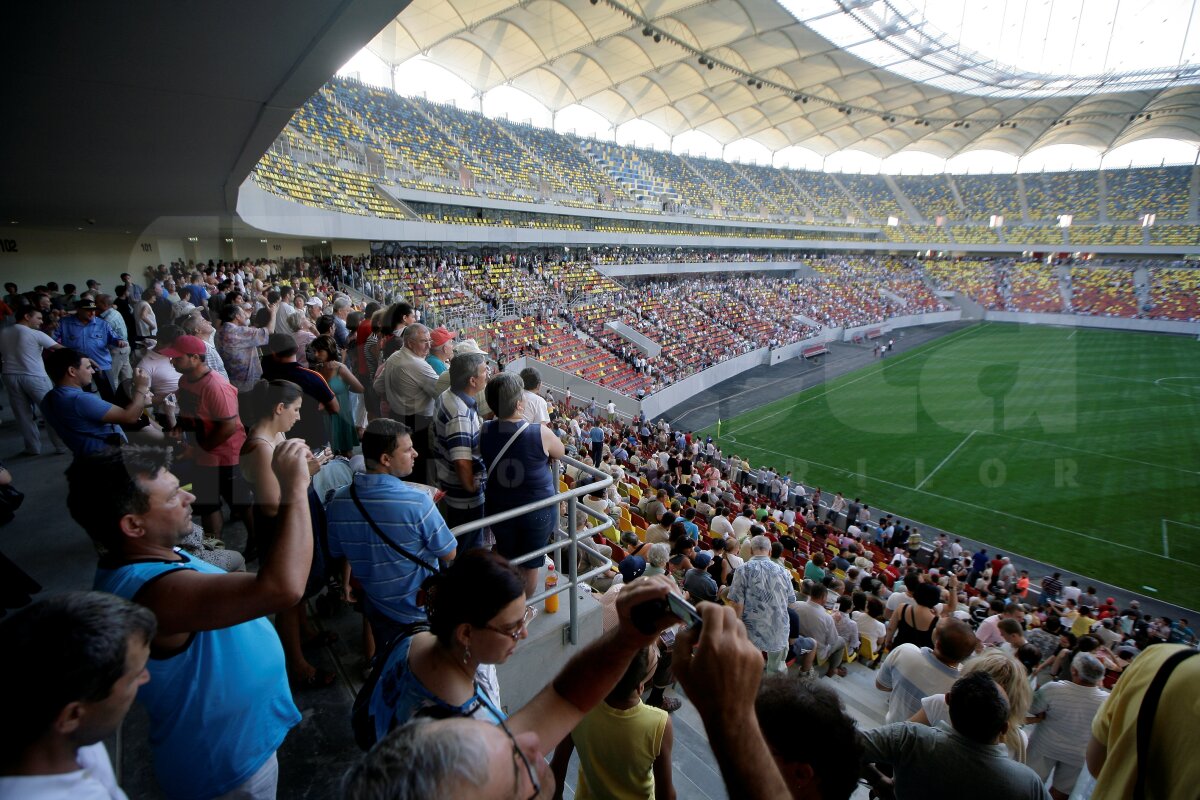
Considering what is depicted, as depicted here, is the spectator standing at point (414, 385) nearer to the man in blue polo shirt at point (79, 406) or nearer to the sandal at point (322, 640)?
the sandal at point (322, 640)

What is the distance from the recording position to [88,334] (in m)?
5.57

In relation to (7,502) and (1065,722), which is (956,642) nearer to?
(1065,722)

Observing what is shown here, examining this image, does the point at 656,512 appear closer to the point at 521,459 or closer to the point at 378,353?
the point at 378,353

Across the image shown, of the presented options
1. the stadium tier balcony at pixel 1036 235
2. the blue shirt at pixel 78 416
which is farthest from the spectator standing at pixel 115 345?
the stadium tier balcony at pixel 1036 235

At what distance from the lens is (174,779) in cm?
170

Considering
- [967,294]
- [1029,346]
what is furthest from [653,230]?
[967,294]

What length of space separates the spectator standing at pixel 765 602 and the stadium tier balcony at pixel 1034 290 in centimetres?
5607

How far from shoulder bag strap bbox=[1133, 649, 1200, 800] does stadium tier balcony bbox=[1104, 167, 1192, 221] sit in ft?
243

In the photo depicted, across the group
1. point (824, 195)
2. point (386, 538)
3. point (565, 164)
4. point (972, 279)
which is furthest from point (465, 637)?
point (824, 195)

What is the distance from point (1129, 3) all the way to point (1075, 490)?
46237mm

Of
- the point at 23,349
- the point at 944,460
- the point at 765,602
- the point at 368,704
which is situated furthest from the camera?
the point at 944,460

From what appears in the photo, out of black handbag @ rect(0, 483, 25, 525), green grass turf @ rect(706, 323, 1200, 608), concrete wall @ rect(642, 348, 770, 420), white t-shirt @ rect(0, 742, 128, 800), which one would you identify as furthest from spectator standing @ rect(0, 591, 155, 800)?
concrete wall @ rect(642, 348, 770, 420)

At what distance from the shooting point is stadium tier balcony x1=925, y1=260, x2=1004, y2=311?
50312 mm

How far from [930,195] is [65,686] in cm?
7963
